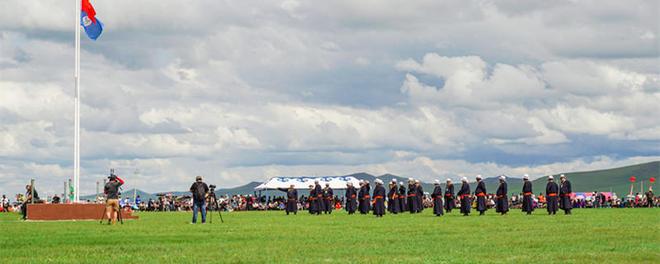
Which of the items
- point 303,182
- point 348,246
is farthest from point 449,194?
point 348,246

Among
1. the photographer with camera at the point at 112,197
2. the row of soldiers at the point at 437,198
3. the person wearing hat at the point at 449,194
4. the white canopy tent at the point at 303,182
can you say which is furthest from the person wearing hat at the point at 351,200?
the photographer with camera at the point at 112,197

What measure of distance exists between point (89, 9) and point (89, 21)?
49 centimetres

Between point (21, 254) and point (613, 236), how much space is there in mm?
12581

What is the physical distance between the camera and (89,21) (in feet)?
138

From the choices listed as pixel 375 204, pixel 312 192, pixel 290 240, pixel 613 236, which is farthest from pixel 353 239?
pixel 312 192

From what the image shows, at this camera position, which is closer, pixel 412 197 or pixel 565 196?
pixel 565 196

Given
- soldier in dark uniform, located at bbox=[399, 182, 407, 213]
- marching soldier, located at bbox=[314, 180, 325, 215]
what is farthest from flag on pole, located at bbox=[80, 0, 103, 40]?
marching soldier, located at bbox=[314, 180, 325, 215]

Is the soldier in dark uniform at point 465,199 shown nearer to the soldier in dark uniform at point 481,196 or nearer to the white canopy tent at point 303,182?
the soldier in dark uniform at point 481,196

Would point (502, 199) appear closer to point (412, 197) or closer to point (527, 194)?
point (527, 194)

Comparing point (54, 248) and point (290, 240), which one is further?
point (290, 240)

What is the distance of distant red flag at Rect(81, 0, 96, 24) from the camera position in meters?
42.0

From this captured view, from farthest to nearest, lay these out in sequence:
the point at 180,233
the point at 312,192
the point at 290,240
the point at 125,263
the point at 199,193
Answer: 1. the point at 312,192
2. the point at 199,193
3. the point at 180,233
4. the point at 290,240
5. the point at 125,263

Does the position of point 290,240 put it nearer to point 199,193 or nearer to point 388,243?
point 388,243

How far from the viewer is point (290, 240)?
941 inches
